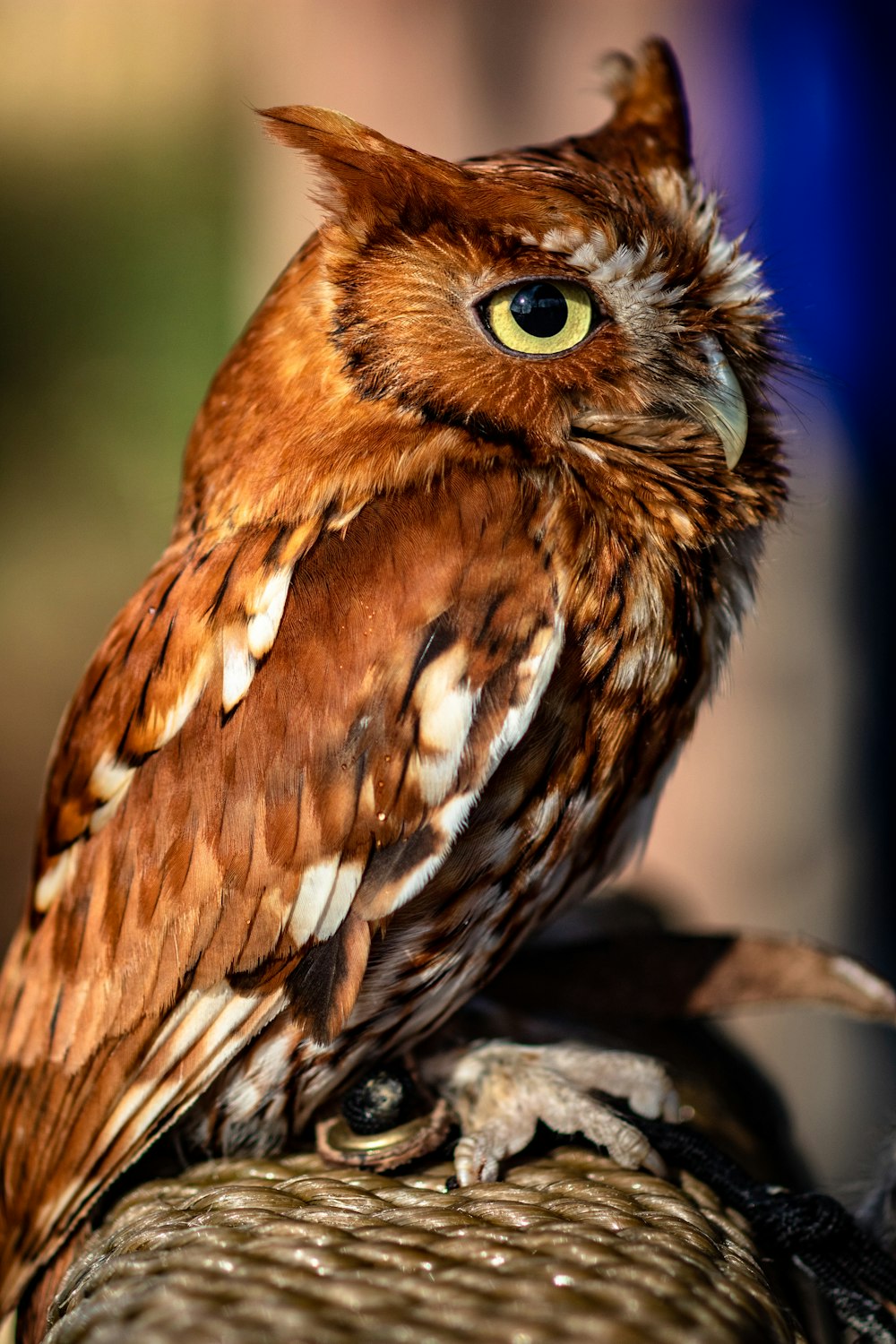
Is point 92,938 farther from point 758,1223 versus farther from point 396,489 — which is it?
point 758,1223

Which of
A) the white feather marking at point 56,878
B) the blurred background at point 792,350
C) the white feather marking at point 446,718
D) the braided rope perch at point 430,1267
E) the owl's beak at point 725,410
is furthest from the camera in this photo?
the blurred background at point 792,350

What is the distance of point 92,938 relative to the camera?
1.13m

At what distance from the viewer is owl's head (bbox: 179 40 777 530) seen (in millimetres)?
968

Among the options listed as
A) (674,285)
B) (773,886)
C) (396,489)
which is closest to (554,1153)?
(396,489)

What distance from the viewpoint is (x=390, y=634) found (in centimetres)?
97

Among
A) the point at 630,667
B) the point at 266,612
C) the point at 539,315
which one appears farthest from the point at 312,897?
the point at 539,315

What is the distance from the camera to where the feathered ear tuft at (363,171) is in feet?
3.17

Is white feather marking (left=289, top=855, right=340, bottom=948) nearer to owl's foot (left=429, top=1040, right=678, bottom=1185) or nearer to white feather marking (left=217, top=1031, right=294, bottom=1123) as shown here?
white feather marking (left=217, top=1031, right=294, bottom=1123)

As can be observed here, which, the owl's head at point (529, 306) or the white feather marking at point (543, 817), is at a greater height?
the owl's head at point (529, 306)

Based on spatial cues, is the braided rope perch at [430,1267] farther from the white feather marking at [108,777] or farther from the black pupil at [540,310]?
the black pupil at [540,310]

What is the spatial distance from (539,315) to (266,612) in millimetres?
395

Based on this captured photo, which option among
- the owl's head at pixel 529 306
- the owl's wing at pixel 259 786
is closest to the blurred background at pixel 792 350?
the owl's head at pixel 529 306

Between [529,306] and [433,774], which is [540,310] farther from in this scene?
[433,774]

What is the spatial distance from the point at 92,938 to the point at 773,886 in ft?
5.66
